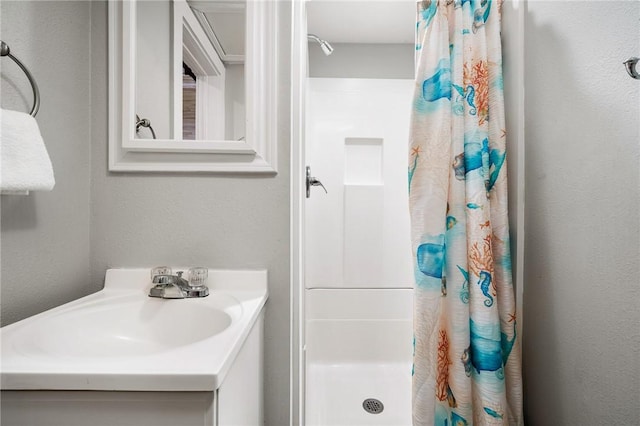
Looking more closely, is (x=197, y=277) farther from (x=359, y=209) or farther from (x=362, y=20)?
(x=362, y=20)

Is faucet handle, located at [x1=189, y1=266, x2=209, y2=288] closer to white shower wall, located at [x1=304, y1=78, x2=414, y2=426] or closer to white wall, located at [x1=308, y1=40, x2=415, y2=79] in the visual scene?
white shower wall, located at [x1=304, y1=78, x2=414, y2=426]

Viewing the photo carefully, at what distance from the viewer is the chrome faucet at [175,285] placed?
34.9 inches

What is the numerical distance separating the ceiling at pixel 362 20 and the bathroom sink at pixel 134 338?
1.41m

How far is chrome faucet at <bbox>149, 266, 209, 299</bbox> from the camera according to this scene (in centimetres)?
89

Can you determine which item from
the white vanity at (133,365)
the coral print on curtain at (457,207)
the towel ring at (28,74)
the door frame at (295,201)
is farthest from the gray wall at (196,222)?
the coral print on curtain at (457,207)

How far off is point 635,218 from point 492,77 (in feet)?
1.99

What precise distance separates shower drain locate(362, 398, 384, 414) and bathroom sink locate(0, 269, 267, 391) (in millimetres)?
1071

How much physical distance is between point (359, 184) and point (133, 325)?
4.76ft

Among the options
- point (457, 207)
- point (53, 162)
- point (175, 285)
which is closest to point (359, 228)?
point (457, 207)

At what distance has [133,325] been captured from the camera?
2.69 feet

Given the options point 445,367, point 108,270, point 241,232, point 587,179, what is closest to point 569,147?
point 587,179

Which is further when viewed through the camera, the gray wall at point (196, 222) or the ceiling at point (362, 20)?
the ceiling at point (362, 20)

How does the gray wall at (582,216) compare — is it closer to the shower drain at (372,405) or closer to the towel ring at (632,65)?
the towel ring at (632,65)

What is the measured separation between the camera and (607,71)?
0.80m
